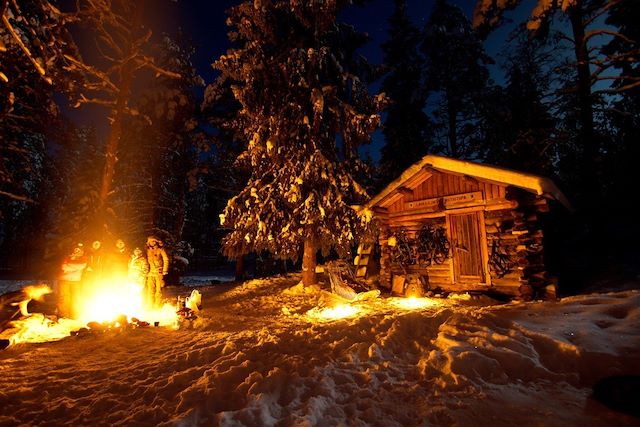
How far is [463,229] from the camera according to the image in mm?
10414

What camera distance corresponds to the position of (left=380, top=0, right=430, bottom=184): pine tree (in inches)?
795

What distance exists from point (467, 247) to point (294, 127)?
7.36 metres

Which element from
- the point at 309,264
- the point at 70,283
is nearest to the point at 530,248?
the point at 309,264

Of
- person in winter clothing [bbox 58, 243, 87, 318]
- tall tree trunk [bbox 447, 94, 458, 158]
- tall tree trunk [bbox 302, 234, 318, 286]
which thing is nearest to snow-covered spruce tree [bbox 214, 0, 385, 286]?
tall tree trunk [bbox 302, 234, 318, 286]

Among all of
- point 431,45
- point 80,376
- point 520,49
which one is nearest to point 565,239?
point 520,49

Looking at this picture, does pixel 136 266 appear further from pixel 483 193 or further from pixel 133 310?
pixel 483 193

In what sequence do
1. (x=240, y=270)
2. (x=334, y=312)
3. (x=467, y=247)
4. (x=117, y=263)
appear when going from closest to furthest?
(x=334, y=312) < (x=467, y=247) < (x=117, y=263) < (x=240, y=270)

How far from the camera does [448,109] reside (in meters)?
21.3

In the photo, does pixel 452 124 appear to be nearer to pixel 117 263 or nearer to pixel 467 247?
pixel 467 247

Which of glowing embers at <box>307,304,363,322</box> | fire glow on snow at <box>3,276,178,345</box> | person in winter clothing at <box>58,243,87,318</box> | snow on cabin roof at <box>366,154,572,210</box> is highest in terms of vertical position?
snow on cabin roof at <box>366,154,572,210</box>

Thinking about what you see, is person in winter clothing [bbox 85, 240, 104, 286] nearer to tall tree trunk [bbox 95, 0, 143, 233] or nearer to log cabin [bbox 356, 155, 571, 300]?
Answer: tall tree trunk [bbox 95, 0, 143, 233]

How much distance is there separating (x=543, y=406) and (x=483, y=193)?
7794 millimetres

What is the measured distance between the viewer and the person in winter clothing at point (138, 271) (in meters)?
9.52

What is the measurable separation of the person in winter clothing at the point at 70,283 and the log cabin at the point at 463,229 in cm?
911
